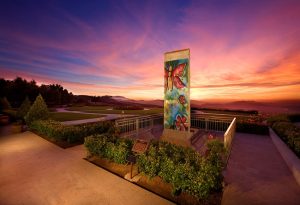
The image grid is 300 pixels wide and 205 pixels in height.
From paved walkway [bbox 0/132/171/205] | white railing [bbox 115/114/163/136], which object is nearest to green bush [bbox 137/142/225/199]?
paved walkway [bbox 0/132/171/205]

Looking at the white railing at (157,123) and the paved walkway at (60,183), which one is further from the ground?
the white railing at (157,123)

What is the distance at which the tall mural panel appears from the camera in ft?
35.9

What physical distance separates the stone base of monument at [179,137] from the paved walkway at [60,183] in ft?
19.5

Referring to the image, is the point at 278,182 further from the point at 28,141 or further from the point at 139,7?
the point at 28,141

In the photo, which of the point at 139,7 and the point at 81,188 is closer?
the point at 81,188

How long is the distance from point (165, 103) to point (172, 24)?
6803 mm

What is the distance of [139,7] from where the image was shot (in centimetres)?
1120

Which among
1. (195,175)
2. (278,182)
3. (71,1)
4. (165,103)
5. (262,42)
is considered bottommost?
(278,182)

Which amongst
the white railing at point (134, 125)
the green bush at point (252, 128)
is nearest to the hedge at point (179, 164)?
the white railing at point (134, 125)

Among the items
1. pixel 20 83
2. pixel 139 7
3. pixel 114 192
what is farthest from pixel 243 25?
pixel 20 83

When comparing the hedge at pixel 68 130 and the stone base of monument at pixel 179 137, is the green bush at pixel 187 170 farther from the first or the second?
the hedge at pixel 68 130

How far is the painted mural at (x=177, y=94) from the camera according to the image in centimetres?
1101

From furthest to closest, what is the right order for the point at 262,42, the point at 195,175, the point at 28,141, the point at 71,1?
1. the point at 71,1
2. the point at 262,42
3. the point at 28,141
4. the point at 195,175

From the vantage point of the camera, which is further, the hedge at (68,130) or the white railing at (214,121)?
the white railing at (214,121)
